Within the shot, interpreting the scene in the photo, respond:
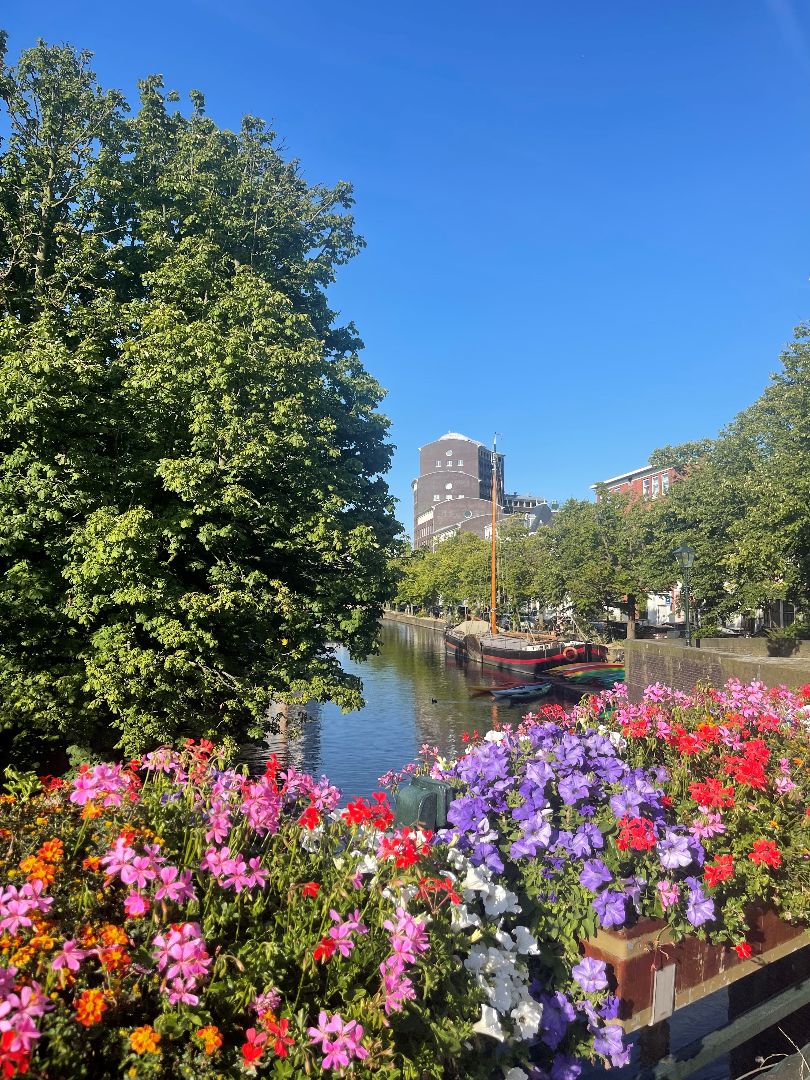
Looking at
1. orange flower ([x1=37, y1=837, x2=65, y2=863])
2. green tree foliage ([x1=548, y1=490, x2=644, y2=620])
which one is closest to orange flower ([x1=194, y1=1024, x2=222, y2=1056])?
orange flower ([x1=37, y1=837, x2=65, y2=863])

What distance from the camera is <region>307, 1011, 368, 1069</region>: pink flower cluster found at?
180cm

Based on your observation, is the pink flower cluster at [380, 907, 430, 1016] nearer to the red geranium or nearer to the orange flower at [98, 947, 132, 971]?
the orange flower at [98, 947, 132, 971]

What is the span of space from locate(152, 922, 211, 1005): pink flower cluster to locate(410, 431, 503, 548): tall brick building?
134 meters

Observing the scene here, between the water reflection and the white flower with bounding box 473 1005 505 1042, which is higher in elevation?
the white flower with bounding box 473 1005 505 1042

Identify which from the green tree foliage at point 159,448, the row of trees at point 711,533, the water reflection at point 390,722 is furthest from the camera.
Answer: the water reflection at point 390,722

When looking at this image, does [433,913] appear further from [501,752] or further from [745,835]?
[745,835]

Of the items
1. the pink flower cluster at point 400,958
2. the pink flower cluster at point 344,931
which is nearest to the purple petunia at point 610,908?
the pink flower cluster at point 400,958

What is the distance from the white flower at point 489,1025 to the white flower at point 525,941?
44 centimetres

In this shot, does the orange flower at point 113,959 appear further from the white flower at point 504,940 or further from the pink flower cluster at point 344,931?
the white flower at point 504,940

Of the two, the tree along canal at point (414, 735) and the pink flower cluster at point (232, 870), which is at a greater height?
the pink flower cluster at point (232, 870)

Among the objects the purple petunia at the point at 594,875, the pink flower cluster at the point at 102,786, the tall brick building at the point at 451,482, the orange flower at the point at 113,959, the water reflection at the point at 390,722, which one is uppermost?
the tall brick building at the point at 451,482

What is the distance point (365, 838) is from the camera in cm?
271

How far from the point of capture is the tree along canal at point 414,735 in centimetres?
747

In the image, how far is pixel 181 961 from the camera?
190 cm
